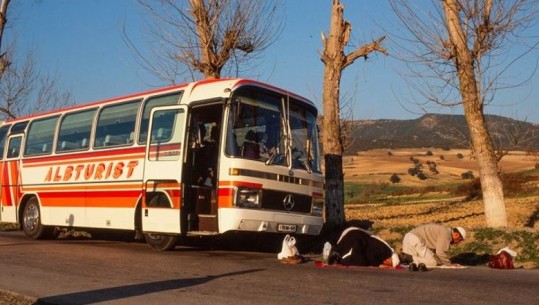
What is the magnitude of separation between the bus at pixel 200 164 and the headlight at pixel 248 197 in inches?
0.7

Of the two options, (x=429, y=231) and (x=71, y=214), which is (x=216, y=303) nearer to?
(x=429, y=231)

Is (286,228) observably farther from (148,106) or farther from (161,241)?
(148,106)

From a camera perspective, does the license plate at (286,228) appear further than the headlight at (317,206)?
No

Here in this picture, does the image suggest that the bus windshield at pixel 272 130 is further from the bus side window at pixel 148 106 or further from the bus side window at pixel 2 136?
the bus side window at pixel 2 136

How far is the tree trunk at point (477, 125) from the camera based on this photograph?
14.3 metres

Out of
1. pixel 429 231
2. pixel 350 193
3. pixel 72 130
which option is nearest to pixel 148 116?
pixel 72 130

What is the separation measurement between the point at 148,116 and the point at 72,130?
9.95 feet

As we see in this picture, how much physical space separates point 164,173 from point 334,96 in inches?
211

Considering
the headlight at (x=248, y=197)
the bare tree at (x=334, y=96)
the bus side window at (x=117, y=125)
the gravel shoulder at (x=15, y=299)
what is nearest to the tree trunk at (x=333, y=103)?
the bare tree at (x=334, y=96)

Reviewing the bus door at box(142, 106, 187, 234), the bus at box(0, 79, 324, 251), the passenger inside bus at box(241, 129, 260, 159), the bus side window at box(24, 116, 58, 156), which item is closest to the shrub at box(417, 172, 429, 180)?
the bus side window at box(24, 116, 58, 156)

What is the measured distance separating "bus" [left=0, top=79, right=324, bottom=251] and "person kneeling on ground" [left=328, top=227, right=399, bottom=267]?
1450 millimetres

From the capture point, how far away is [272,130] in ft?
39.6

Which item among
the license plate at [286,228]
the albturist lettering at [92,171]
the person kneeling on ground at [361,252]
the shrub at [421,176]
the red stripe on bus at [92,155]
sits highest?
the shrub at [421,176]

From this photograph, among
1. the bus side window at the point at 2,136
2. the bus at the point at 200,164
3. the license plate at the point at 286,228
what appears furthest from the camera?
the bus side window at the point at 2,136
